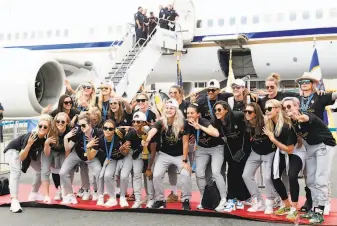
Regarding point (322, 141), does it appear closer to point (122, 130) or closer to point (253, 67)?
point (122, 130)

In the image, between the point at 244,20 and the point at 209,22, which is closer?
the point at 244,20

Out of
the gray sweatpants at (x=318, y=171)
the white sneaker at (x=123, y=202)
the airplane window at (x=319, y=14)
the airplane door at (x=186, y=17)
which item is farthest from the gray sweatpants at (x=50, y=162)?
the airplane window at (x=319, y=14)

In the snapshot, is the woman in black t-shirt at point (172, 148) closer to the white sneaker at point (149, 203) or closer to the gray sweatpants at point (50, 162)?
the white sneaker at point (149, 203)

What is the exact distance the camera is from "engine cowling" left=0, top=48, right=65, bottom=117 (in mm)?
10463

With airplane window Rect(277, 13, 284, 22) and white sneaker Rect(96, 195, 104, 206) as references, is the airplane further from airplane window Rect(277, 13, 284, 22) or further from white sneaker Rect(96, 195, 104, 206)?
white sneaker Rect(96, 195, 104, 206)

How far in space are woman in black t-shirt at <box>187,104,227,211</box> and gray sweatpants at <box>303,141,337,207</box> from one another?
1036 mm

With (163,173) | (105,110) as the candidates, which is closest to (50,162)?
(105,110)

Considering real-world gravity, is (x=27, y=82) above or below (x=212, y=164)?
above

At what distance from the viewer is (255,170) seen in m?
5.33

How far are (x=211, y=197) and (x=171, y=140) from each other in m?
0.86

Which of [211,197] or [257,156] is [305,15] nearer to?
[257,156]

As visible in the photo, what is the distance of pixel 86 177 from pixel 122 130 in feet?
3.28

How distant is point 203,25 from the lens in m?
13.4

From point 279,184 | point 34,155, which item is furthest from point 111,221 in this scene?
point 279,184
